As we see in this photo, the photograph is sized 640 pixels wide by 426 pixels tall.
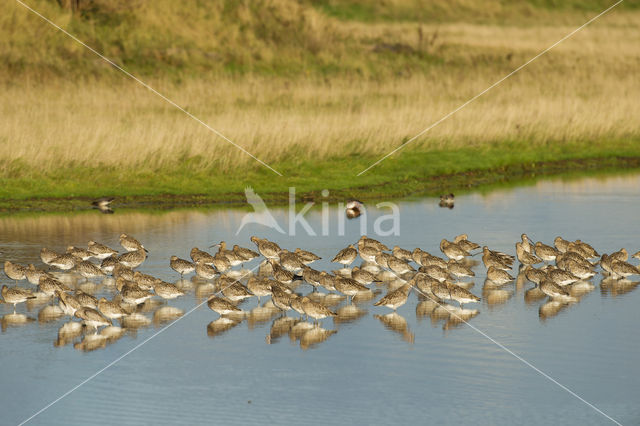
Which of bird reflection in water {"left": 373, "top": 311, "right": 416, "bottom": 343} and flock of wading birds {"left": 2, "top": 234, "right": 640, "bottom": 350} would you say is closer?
bird reflection in water {"left": 373, "top": 311, "right": 416, "bottom": 343}

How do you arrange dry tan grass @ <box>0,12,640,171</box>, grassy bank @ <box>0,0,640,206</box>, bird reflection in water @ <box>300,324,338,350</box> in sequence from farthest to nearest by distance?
dry tan grass @ <box>0,12,640,171</box>, grassy bank @ <box>0,0,640,206</box>, bird reflection in water @ <box>300,324,338,350</box>

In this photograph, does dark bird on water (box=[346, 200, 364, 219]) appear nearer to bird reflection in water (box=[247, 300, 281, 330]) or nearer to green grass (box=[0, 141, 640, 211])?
green grass (box=[0, 141, 640, 211])

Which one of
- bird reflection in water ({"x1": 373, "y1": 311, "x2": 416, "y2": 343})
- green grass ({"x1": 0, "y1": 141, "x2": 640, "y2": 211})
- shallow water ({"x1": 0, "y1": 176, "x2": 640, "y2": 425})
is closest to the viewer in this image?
shallow water ({"x1": 0, "y1": 176, "x2": 640, "y2": 425})

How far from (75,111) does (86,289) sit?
18.5 m

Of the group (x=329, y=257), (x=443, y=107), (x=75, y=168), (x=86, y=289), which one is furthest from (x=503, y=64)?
(x=86, y=289)

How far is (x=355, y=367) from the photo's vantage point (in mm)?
14195

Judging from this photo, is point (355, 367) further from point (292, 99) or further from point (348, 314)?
point (292, 99)

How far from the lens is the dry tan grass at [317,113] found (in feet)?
103

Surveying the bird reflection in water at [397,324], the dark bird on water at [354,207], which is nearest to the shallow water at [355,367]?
the bird reflection in water at [397,324]

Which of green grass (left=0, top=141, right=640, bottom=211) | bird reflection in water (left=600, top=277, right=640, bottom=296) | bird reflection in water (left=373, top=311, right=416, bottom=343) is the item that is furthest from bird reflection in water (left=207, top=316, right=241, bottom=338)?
green grass (left=0, top=141, right=640, bottom=211)

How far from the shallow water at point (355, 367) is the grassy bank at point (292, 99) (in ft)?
33.1

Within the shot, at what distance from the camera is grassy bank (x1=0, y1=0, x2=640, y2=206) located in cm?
3050

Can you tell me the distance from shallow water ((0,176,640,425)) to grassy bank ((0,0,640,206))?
10.1m

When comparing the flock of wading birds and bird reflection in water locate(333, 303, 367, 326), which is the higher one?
the flock of wading birds
